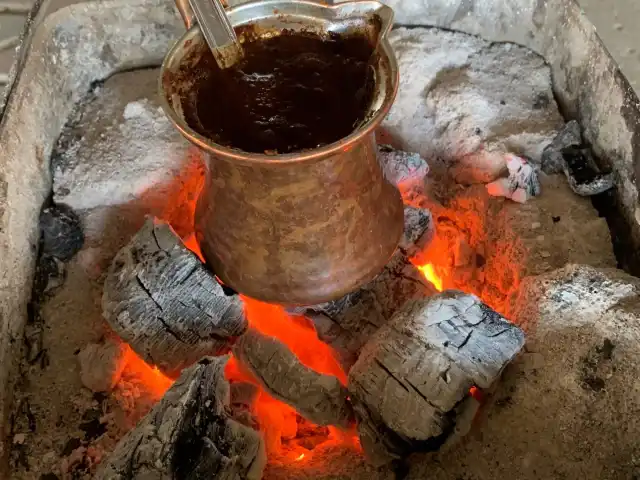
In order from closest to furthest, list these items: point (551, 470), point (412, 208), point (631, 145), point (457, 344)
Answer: point (551, 470), point (457, 344), point (631, 145), point (412, 208)

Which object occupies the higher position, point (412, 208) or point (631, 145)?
point (631, 145)

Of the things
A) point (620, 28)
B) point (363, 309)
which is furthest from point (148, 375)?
point (620, 28)

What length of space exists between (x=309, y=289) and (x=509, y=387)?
0.30 metres

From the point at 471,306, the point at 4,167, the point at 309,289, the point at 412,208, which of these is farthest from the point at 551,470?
the point at 4,167

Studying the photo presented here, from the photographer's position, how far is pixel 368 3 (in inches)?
35.9

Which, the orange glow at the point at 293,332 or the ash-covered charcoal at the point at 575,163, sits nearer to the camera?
the ash-covered charcoal at the point at 575,163

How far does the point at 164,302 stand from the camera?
1037mm

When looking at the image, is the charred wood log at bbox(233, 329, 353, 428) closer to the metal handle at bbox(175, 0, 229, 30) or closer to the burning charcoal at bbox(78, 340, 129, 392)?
the burning charcoal at bbox(78, 340, 129, 392)

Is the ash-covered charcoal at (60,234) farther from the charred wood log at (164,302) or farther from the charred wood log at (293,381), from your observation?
the charred wood log at (293,381)

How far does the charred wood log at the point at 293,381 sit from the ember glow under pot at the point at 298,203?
0.08 meters

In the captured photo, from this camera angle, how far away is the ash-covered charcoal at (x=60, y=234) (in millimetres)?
1123

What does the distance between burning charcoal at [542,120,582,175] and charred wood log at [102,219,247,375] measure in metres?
0.56

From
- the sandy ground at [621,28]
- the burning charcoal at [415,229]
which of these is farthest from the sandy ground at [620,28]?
the burning charcoal at [415,229]

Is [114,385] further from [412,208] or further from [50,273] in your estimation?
[412,208]
